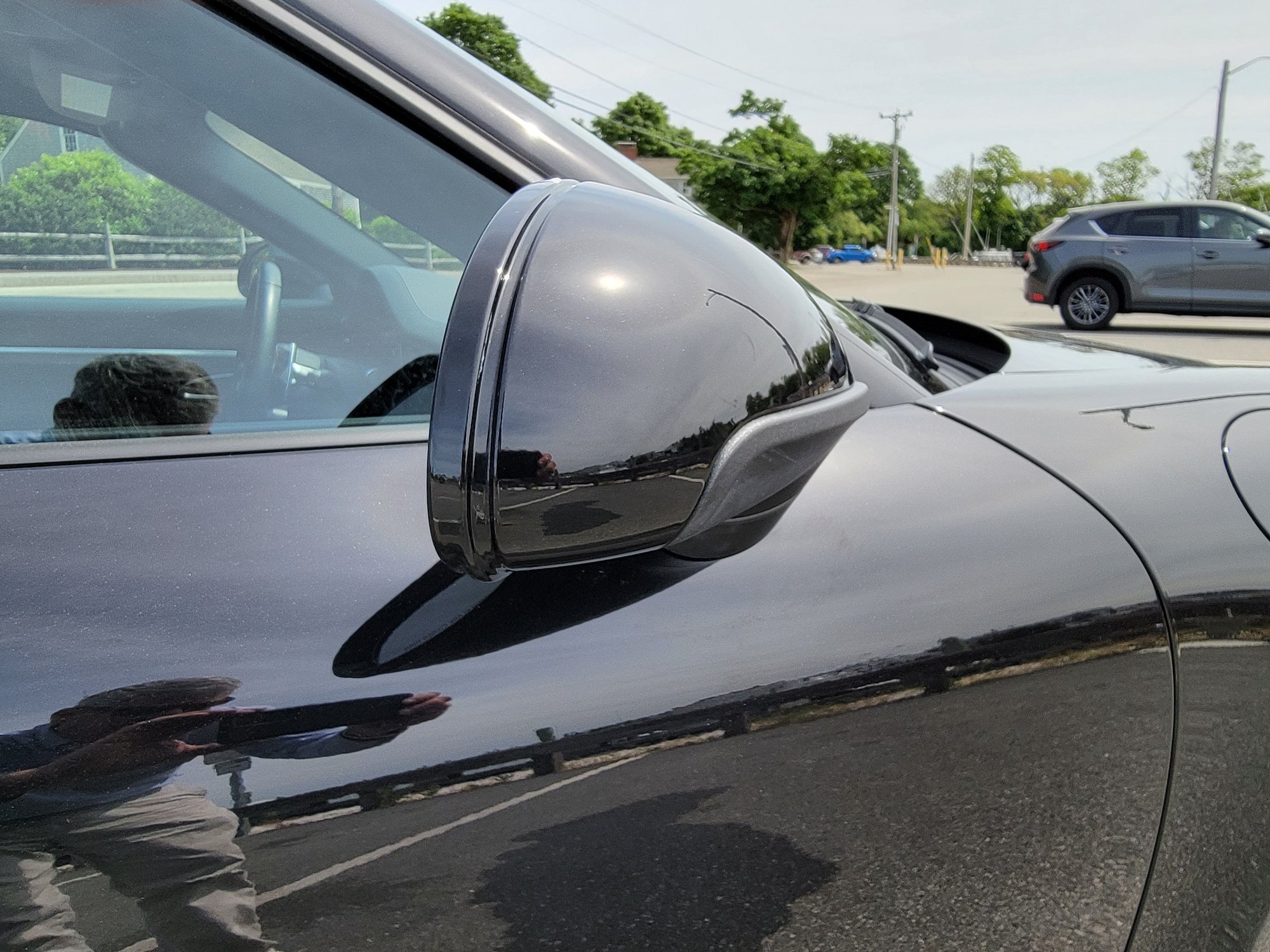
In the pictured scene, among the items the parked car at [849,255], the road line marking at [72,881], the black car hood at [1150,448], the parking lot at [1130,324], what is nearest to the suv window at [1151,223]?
the parking lot at [1130,324]

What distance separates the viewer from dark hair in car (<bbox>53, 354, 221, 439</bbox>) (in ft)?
3.22

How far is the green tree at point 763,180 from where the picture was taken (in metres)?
50.4

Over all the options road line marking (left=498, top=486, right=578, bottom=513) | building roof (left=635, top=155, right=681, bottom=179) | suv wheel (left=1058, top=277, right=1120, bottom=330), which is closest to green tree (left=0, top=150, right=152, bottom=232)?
road line marking (left=498, top=486, right=578, bottom=513)

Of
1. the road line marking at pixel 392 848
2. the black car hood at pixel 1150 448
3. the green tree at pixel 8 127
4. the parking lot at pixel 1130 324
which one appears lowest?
the road line marking at pixel 392 848

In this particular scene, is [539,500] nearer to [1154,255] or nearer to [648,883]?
[648,883]

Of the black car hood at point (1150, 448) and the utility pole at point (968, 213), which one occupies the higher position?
the utility pole at point (968, 213)

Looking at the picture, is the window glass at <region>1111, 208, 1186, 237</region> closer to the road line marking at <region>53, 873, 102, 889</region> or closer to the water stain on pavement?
the water stain on pavement

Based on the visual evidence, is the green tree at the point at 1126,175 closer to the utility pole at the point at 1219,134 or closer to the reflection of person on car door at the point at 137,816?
the utility pole at the point at 1219,134

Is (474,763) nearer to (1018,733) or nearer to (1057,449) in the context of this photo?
A: (1018,733)

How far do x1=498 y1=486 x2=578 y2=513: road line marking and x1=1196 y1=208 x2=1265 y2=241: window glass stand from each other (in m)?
14.0

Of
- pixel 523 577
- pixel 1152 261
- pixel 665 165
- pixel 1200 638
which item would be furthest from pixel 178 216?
pixel 665 165

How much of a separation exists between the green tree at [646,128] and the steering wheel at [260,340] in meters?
63.5

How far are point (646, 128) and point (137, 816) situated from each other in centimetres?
7638

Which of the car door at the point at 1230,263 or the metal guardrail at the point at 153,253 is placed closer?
the metal guardrail at the point at 153,253
